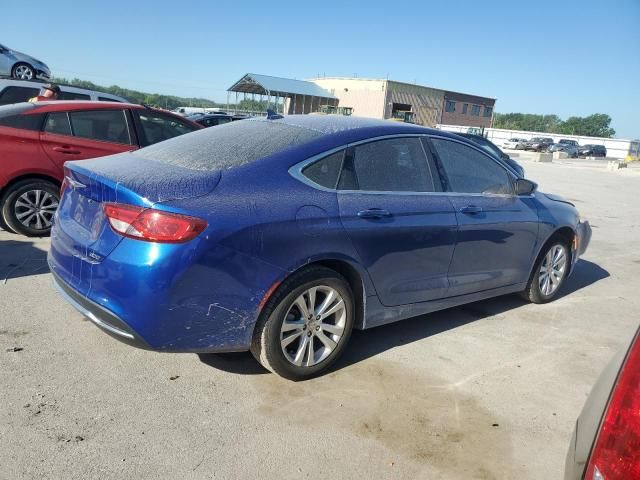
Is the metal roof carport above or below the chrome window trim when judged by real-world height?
above

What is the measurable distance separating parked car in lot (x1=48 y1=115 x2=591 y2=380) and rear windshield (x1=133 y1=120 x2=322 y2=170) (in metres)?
0.02

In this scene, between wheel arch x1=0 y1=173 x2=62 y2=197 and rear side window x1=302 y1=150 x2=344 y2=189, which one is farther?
wheel arch x1=0 y1=173 x2=62 y2=197

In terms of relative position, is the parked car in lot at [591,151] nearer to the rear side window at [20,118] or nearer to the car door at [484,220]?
the car door at [484,220]

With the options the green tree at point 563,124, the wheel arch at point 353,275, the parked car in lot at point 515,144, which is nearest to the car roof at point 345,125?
the wheel arch at point 353,275

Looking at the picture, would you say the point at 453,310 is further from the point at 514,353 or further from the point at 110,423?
the point at 110,423

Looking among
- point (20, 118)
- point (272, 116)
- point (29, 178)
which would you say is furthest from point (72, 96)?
point (272, 116)

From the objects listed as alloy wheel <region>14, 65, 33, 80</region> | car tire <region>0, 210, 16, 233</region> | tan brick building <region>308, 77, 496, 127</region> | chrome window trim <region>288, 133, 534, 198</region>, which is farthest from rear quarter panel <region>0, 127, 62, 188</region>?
tan brick building <region>308, 77, 496, 127</region>

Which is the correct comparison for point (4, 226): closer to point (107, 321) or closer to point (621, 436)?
point (107, 321)

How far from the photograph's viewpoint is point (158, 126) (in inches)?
272

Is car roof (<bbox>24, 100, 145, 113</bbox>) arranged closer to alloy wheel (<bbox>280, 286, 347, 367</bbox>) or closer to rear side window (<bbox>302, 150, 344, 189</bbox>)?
rear side window (<bbox>302, 150, 344, 189</bbox>)

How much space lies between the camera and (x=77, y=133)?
6164 millimetres

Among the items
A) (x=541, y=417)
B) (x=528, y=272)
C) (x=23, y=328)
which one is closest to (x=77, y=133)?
(x=23, y=328)

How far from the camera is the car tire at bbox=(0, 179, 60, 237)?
19.2 ft

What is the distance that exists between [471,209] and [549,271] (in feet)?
5.51
